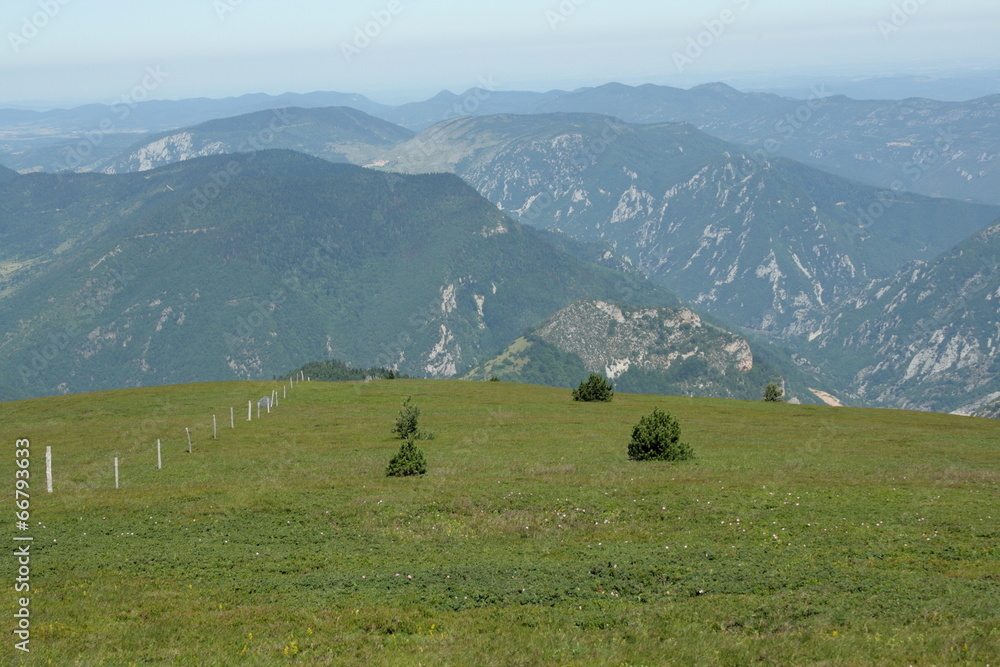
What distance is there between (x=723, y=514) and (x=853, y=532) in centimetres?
532

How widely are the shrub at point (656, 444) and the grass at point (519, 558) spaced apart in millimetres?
1732

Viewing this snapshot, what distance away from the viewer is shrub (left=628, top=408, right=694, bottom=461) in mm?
52375

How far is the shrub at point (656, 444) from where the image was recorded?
52375mm

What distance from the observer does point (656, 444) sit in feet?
173

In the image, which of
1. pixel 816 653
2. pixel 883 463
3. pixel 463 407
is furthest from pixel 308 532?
pixel 463 407

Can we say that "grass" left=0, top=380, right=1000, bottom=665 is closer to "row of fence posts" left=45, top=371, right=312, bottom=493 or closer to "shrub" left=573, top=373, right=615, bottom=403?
"row of fence posts" left=45, top=371, right=312, bottom=493

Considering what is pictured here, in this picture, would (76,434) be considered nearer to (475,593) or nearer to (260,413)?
(260,413)

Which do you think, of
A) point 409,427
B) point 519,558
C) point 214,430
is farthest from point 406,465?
point 214,430

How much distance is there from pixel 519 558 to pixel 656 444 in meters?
24.5

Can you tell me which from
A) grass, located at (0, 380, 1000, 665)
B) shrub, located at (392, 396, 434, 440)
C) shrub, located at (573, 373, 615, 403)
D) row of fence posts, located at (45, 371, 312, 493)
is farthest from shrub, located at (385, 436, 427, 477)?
shrub, located at (573, 373, 615, 403)

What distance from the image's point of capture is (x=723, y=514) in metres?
35.2

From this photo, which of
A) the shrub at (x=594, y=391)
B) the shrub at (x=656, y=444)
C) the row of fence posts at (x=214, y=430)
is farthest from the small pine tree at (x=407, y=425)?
the shrub at (x=594, y=391)

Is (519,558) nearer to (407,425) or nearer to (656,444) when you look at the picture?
(656,444)

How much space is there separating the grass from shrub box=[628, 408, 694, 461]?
173 centimetres
